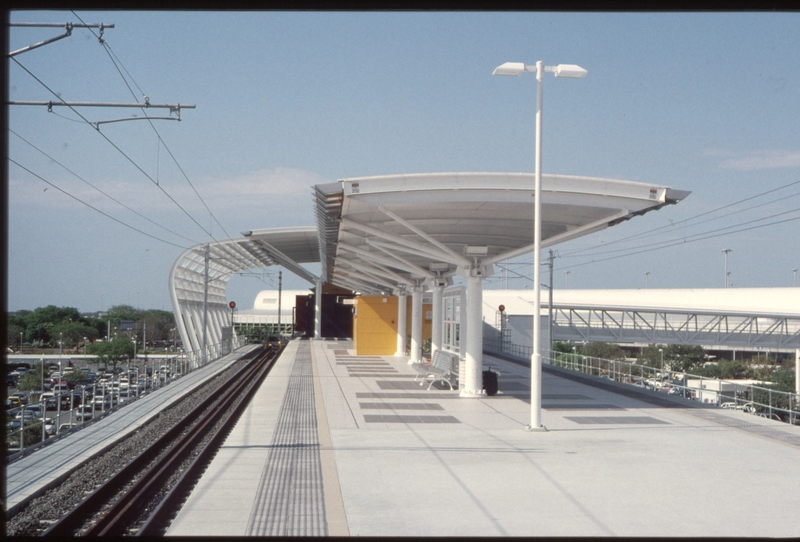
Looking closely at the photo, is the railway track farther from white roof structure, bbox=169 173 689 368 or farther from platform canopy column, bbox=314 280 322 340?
platform canopy column, bbox=314 280 322 340

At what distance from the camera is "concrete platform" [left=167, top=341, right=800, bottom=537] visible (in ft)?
22.1

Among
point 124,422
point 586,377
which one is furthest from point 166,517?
point 586,377

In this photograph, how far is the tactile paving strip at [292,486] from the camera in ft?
21.6

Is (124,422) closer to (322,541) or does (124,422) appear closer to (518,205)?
(518,205)

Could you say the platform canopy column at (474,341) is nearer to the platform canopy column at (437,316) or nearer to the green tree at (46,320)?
the platform canopy column at (437,316)

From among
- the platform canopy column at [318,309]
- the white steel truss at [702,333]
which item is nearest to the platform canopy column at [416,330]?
the white steel truss at [702,333]

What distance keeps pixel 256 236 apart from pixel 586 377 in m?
20.4

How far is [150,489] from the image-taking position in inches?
372

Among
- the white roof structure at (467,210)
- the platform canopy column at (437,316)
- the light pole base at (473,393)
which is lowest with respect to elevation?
the light pole base at (473,393)

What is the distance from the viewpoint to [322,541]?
19.5 feet

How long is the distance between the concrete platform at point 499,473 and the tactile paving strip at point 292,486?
0.07ft

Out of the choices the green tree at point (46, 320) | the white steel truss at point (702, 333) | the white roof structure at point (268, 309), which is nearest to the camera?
the green tree at point (46, 320)

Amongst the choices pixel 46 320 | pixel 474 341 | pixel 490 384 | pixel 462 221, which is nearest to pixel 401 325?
pixel 490 384

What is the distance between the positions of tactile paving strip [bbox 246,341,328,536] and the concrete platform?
0.07 feet
